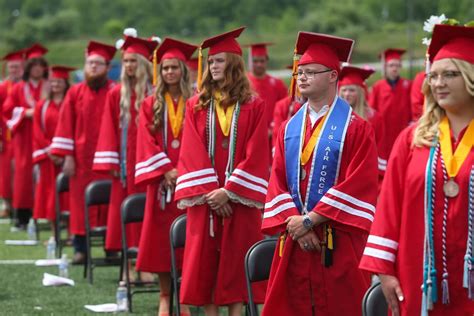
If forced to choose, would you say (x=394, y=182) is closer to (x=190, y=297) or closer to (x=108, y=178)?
(x=190, y=297)

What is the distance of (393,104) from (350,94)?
5659mm

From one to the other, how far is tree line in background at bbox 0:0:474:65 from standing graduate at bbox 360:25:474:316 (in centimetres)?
5084

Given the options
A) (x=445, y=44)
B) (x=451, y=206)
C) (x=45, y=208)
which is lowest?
(x=45, y=208)

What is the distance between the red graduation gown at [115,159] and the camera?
1118 cm

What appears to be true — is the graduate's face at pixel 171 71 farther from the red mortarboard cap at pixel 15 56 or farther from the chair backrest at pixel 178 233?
the red mortarboard cap at pixel 15 56

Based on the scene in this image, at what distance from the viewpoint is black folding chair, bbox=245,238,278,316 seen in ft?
23.6

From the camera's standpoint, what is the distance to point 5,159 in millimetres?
18109

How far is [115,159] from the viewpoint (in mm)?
11305

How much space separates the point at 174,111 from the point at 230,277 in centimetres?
168

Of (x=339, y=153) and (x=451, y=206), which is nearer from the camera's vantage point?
(x=451, y=206)

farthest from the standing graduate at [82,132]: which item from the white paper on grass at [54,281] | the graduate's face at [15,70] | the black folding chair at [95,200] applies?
the graduate's face at [15,70]

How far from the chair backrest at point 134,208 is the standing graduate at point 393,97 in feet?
23.1

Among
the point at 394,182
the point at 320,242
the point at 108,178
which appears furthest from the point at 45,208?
the point at 394,182

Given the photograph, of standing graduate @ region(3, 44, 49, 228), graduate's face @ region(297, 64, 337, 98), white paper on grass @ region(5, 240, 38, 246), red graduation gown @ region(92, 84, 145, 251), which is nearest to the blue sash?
graduate's face @ region(297, 64, 337, 98)
